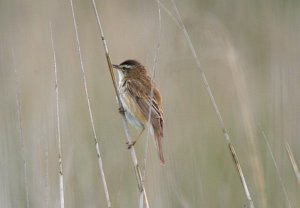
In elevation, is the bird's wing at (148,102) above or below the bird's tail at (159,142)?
above

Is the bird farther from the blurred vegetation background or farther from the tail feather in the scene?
the blurred vegetation background

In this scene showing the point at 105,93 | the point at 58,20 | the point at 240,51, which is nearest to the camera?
the point at 105,93

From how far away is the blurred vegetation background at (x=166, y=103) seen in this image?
5449mm

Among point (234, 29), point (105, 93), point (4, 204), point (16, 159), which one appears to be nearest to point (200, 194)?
point (4, 204)

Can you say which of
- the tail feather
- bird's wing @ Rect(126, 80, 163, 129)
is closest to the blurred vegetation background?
the tail feather

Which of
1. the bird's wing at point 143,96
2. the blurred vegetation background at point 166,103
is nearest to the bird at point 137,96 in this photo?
the bird's wing at point 143,96

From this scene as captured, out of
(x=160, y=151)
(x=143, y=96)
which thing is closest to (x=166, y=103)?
(x=143, y=96)

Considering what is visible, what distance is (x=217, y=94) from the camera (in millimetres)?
7914

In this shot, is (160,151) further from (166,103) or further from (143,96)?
(166,103)

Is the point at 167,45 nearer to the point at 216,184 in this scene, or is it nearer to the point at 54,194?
the point at 216,184

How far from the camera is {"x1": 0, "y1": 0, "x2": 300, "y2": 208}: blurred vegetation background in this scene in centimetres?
545

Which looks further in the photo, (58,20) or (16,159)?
(58,20)

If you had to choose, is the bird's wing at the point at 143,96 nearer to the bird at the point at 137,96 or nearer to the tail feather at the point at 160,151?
the bird at the point at 137,96

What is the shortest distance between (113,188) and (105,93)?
1.32m
